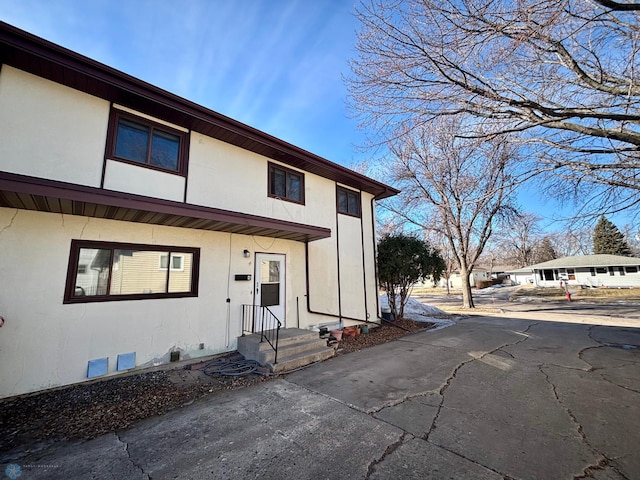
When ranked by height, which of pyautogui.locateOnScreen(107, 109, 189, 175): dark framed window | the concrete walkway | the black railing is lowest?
the concrete walkway

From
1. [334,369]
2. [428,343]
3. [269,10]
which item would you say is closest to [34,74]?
[269,10]

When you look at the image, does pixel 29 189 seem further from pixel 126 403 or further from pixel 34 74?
pixel 126 403

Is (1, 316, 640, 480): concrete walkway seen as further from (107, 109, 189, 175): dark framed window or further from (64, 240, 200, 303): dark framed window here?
(107, 109, 189, 175): dark framed window

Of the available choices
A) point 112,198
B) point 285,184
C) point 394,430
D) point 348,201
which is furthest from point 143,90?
point 394,430

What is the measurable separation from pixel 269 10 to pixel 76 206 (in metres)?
5.73

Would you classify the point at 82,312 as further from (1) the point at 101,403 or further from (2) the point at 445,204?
(2) the point at 445,204

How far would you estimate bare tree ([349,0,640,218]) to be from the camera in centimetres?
430

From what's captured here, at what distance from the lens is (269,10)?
239 inches

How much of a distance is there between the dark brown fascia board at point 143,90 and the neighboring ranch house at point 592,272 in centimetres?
3580

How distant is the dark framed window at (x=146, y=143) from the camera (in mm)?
5219

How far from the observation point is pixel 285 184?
26.6 ft

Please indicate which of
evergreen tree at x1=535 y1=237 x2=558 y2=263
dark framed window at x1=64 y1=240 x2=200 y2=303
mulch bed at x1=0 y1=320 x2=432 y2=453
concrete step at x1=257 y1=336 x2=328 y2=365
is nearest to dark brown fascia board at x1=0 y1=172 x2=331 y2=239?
dark framed window at x1=64 y1=240 x2=200 y2=303

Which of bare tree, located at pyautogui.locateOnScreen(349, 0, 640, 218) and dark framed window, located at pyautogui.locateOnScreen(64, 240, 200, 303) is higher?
bare tree, located at pyautogui.locateOnScreen(349, 0, 640, 218)

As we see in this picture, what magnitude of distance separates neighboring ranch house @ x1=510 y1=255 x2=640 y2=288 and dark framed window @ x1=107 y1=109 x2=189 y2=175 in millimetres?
38845
